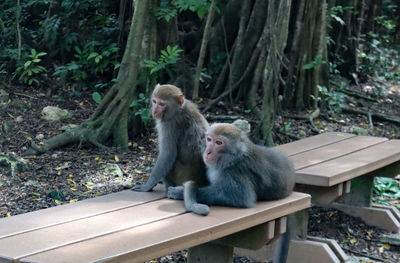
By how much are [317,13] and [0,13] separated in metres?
4.09

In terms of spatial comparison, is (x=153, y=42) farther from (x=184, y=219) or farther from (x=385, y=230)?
(x=184, y=219)

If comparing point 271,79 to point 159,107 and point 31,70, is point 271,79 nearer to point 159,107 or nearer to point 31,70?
point 159,107

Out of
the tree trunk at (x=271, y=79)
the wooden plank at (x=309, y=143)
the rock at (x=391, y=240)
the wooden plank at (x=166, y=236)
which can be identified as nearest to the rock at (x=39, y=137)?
the tree trunk at (x=271, y=79)

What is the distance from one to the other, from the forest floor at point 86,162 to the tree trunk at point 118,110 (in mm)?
108

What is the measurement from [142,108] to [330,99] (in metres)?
2.81

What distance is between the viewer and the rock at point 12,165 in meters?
4.98

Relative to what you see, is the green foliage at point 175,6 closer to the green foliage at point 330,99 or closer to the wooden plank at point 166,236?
the green foliage at point 330,99

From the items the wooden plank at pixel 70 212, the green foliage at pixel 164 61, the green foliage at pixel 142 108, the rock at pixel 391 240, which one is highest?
the green foliage at pixel 164 61

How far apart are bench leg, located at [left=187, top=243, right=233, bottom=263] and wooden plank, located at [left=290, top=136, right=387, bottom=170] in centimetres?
99

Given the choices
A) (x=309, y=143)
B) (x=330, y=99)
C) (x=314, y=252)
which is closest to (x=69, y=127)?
(x=309, y=143)

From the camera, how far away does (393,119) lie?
7.90 m

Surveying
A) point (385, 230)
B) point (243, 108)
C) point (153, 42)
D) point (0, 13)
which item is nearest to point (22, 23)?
point (0, 13)

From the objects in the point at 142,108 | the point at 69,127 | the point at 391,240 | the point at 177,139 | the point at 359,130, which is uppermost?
the point at 177,139

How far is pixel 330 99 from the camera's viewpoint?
7.67m
